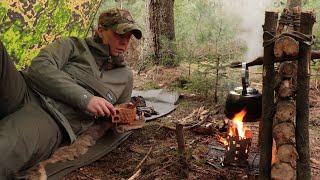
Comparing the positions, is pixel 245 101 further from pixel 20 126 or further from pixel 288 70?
pixel 20 126

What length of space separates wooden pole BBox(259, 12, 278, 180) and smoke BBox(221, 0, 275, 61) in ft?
16.5

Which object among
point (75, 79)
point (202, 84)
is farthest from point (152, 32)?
point (75, 79)

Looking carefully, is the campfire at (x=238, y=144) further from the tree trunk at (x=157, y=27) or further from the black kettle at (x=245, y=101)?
the tree trunk at (x=157, y=27)

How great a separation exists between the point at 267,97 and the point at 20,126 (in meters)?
1.73

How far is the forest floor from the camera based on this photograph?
2730 millimetres

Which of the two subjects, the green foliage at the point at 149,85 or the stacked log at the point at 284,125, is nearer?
the stacked log at the point at 284,125

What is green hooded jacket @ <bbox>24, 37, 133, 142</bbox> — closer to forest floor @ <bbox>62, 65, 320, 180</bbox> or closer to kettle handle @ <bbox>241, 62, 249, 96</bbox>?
forest floor @ <bbox>62, 65, 320, 180</bbox>

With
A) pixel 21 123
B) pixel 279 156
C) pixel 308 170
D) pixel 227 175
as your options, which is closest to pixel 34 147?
pixel 21 123

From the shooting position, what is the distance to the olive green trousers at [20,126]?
2.38 metres

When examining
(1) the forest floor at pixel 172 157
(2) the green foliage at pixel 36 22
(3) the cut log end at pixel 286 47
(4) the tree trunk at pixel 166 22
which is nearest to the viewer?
(3) the cut log end at pixel 286 47

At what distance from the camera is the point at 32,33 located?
160 inches

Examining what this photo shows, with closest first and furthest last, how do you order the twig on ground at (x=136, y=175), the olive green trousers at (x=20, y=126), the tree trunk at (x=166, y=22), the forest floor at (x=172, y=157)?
1. the olive green trousers at (x=20, y=126)
2. the twig on ground at (x=136, y=175)
3. the forest floor at (x=172, y=157)
4. the tree trunk at (x=166, y=22)

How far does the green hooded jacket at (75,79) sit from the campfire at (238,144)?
1.13 metres

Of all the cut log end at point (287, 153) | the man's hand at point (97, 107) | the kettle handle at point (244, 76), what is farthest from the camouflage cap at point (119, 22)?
the cut log end at point (287, 153)
